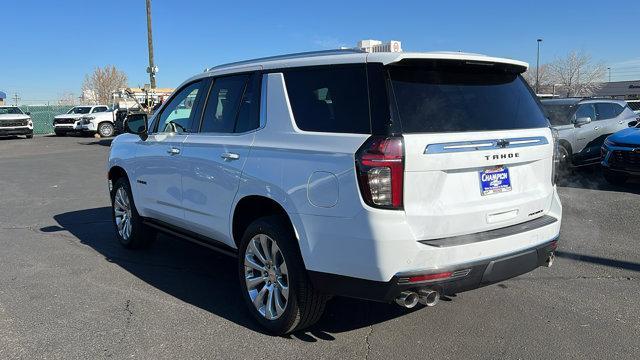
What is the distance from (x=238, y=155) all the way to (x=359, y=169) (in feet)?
4.13

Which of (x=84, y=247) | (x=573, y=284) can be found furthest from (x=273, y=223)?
(x=84, y=247)

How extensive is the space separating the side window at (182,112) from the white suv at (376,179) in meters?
0.61

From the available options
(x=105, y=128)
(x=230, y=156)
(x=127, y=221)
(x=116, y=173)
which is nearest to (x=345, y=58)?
(x=230, y=156)

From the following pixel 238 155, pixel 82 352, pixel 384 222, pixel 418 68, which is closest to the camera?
pixel 384 222

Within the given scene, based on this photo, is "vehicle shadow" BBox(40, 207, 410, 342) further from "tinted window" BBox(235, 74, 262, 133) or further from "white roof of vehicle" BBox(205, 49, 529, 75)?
"white roof of vehicle" BBox(205, 49, 529, 75)

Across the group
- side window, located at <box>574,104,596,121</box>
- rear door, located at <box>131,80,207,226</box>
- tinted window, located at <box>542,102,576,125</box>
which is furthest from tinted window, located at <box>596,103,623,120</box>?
rear door, located at <box>131,80,207,226</box>

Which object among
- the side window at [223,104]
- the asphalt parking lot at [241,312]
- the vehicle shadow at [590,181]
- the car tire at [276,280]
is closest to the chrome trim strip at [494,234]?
the asphalt parking lot at [241,312]

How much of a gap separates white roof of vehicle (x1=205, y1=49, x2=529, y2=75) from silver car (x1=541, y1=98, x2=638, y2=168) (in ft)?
27.0

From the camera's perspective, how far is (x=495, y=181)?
346 centimetres

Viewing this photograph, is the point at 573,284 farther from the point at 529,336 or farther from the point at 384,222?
the point at 384,222

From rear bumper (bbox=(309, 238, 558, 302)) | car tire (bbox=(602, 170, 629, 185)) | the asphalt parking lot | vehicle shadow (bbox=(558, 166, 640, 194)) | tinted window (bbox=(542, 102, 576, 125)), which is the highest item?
tinted window (bbox=(542, 102, 576, 125))

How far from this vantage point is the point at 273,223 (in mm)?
3746

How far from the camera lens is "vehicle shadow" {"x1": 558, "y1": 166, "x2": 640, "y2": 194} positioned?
9.88 metres

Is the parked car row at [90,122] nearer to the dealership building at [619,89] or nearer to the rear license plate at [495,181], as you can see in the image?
the rear license plate at [495,181]
